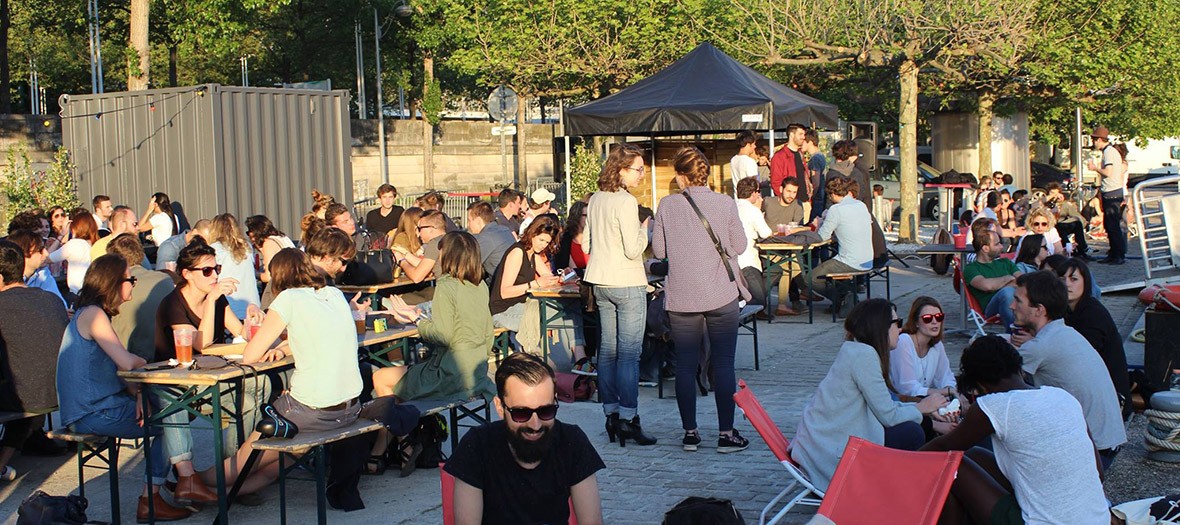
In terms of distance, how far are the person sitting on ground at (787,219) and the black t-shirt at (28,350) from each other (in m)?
8.05

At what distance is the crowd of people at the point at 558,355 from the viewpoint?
180 inches

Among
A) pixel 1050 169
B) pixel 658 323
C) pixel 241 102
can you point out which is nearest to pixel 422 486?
pixel 658 323

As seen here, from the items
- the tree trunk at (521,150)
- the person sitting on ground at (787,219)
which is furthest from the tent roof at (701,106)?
the tree trunk at (521,150)

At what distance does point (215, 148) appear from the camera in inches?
596

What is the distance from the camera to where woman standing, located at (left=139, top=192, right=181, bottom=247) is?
13.7m

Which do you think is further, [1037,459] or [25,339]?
[25,339]

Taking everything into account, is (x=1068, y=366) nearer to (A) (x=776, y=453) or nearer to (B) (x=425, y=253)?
(A) (x=776, y=453)

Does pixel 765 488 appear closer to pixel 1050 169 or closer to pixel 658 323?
pixel 658 323

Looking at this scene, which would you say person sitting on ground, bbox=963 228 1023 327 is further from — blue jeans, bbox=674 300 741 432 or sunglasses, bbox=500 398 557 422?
sunglasses, bbox=500 398 557 422

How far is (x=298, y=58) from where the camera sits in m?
40.8

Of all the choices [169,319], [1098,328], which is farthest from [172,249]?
[1098,328]

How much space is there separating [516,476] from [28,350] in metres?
4.17

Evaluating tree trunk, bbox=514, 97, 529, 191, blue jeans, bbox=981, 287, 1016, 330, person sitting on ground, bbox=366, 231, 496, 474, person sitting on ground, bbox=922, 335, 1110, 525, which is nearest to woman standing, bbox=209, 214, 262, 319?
person sitting on ground, bbox=366, 231, 496, 474

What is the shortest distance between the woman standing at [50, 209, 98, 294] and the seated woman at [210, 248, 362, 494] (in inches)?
198
